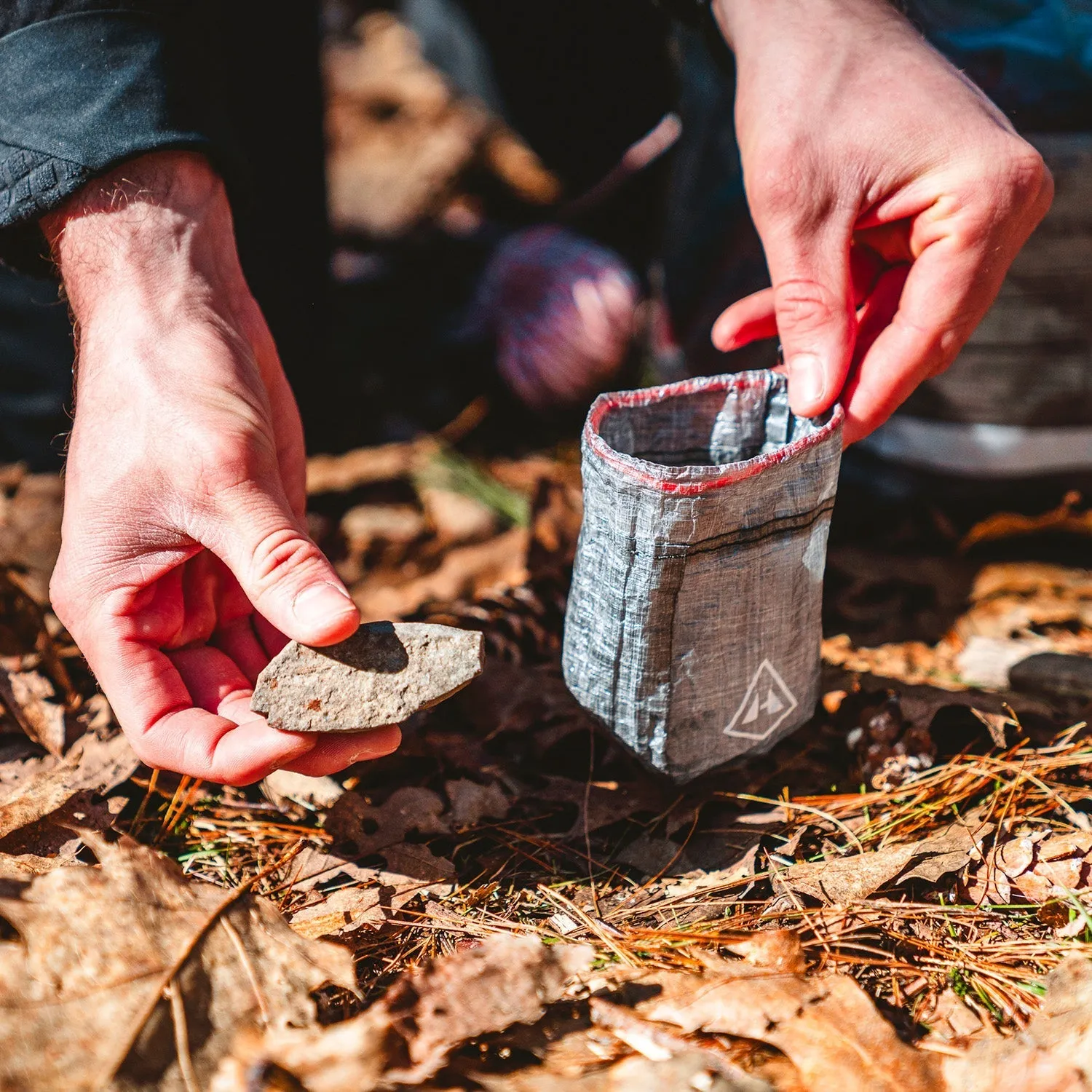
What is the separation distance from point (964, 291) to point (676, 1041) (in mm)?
1531

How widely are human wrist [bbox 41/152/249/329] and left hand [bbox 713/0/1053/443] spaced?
1176mm

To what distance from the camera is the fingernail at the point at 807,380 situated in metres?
1.81

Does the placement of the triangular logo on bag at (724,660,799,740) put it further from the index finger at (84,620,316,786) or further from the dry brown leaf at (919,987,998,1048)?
the index finger at (84,620,316,786)

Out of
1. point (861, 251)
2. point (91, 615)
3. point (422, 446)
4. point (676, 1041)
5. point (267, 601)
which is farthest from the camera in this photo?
point (422, 446)

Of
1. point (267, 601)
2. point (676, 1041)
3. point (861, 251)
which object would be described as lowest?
point (676, 1041)

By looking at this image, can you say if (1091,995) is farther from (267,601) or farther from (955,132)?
(955,132)

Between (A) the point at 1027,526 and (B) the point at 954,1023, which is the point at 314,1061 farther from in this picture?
(A) the point at 1027,526

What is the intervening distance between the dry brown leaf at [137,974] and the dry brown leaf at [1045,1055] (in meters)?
0.85

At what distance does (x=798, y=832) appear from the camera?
175 centimetres

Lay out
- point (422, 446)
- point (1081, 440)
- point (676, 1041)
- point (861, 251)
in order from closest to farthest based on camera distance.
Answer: point (676, 1041) → point (861, 251) → point (1081, 440) → point (422, 446)

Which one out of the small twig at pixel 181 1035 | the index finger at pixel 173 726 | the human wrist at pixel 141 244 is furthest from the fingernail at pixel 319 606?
the human wrist at pixel 141 244

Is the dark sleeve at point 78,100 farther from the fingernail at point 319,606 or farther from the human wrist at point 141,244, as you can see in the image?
the fingernail at point 319,606

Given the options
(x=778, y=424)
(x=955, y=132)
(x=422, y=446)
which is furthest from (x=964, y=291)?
(x=422, y=446)

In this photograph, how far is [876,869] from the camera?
1581mm
